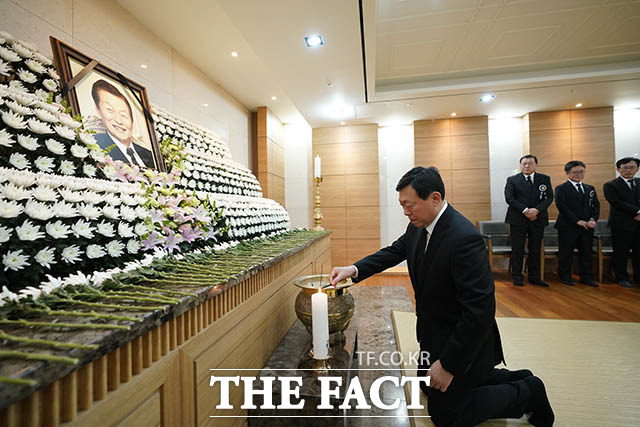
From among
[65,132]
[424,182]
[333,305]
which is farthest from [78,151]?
[424,182]

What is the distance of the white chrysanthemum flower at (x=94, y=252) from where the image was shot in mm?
901

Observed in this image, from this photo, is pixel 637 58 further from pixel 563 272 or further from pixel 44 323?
pixel 44 323

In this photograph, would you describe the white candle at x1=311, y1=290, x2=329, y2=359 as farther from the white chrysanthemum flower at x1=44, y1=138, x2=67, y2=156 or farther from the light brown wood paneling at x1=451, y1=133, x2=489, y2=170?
the light brown wood paneling at x1=451, y1=133, x2=489, y2=170

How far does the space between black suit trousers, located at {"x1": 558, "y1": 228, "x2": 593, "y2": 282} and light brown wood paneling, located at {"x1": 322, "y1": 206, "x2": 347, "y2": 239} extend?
148 inches

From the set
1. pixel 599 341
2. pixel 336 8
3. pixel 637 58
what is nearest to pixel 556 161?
pixel 637 58

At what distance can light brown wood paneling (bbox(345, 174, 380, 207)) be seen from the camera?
6.20 metres

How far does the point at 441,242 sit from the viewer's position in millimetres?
1351

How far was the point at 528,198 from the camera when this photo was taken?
4.70 metres

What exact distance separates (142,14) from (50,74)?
1997 mm

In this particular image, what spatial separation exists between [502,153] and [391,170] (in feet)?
7.68

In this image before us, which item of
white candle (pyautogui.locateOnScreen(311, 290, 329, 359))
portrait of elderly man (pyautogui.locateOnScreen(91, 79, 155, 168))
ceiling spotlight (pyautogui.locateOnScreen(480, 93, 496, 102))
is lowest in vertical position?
white candle (pyautogui.locateOnScreen(311, 290, 329, 359))

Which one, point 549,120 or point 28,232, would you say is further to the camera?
point 549,120

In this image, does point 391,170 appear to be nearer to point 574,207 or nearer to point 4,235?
point 574,207

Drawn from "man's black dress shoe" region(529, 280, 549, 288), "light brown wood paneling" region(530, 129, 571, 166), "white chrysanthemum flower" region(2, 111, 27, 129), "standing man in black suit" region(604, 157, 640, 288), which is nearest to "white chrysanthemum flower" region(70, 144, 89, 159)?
"white chrysanthemum flower" region(2, 111, 27, 129)
